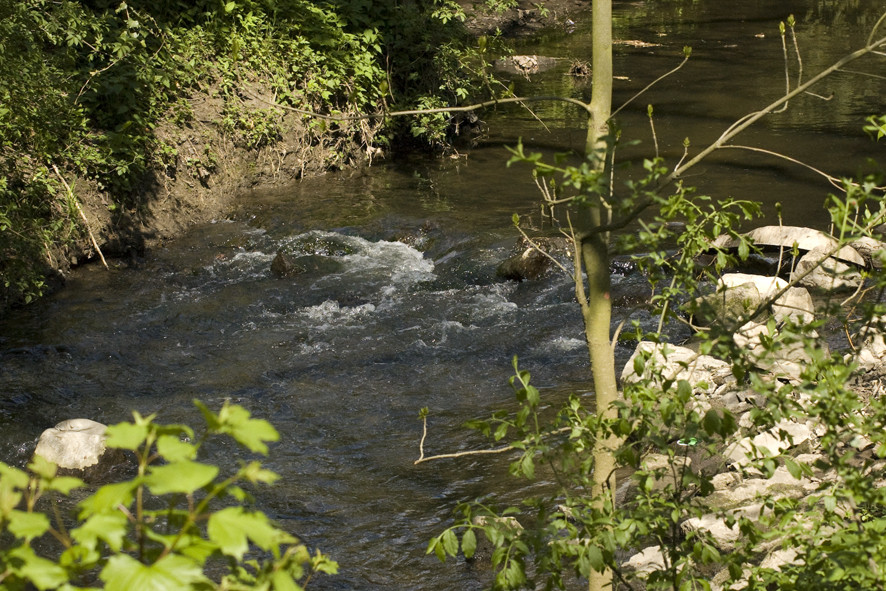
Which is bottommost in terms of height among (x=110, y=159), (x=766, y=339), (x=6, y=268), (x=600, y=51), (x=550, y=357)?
(x=550, y=357)

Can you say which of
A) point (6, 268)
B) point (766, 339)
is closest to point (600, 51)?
point (766, 339)

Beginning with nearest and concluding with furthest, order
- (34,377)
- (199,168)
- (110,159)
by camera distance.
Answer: (34,377), (110,159), (199,168)

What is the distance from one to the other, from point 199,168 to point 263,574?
962cm

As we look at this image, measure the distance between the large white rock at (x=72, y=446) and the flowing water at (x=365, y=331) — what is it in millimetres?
361

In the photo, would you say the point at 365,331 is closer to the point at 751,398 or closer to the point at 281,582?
the point at 751,398

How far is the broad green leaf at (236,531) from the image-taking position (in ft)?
4.00

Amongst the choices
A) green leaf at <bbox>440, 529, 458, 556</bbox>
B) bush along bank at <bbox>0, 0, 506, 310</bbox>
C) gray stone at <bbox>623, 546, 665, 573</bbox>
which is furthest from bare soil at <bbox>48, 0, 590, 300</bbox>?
green leaf at <bbox>440, 529, 458, 556</bbox>

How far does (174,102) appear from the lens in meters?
10.5

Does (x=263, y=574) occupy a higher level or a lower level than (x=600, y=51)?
lower

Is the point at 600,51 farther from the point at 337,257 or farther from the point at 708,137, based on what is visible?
the point at 708,137

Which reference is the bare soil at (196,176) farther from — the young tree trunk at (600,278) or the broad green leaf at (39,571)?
the broad green leaf at (39,571)

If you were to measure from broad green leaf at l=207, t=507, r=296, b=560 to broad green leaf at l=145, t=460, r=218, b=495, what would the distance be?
6 centimetres

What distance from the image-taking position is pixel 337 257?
9328 millimetres

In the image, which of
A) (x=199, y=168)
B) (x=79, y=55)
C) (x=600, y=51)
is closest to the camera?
(x=600, y=51)
